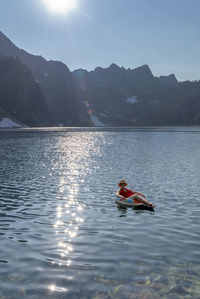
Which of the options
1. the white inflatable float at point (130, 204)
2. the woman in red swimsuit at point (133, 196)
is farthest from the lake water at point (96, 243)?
the woman in red swimsuit at point (133, 196)

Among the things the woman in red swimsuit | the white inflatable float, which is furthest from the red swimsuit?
the white inflatable float

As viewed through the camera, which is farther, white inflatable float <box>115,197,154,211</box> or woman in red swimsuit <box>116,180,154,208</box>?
woman in red swimsuit <box>116,180,154,208</box>

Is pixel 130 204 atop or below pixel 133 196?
below

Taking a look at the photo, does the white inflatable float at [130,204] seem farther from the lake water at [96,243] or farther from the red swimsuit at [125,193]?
the red swimsuit at [125,193]

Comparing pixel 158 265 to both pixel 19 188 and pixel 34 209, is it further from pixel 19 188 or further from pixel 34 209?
pixel 19 188

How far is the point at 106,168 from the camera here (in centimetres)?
4538

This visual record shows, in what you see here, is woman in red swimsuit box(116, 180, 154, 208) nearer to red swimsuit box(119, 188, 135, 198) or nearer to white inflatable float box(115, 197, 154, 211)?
red swimsuit box(119, 188, 135, 198)

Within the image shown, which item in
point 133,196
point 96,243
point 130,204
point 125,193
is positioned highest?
point 133,196

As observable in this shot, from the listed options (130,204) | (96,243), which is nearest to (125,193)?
(130,204)

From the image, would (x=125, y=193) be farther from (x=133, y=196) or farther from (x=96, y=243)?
(x=96, y=243)

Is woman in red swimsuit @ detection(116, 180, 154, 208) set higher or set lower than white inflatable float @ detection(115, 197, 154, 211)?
higher

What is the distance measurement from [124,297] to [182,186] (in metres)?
22.1

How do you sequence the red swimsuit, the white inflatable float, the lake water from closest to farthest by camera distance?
the lake water < the white inflatable float < the red swimsuit

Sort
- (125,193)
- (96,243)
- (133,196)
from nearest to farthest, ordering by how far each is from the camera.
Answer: (96,243), (133,196), (125,193)
